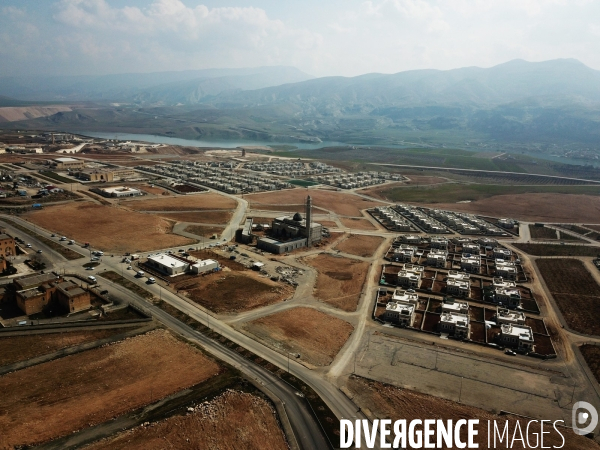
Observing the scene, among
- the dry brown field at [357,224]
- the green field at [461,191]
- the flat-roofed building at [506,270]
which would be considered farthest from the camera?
the green field at [461,191]

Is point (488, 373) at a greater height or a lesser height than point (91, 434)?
lesser

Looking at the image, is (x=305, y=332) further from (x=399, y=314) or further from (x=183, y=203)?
→ (x=183, y=203)

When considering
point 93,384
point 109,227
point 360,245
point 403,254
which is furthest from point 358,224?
point 93,384

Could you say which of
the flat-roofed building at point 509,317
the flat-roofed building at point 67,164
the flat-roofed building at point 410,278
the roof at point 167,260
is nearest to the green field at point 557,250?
the flat-roofed building at point 410,278

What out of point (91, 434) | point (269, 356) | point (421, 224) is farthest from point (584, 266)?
point (91, 434)

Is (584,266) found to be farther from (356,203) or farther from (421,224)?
(356,203)

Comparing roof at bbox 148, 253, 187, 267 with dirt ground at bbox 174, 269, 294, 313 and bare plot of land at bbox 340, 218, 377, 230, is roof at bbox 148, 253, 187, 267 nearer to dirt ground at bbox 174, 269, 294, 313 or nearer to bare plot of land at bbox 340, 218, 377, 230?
dirt ground at bbox 174, 269, 294, 313

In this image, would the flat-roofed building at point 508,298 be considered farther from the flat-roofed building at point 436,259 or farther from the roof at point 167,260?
the roof at point 167,260

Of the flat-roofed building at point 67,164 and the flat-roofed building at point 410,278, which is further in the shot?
the flat-roofed building at point 67,164
